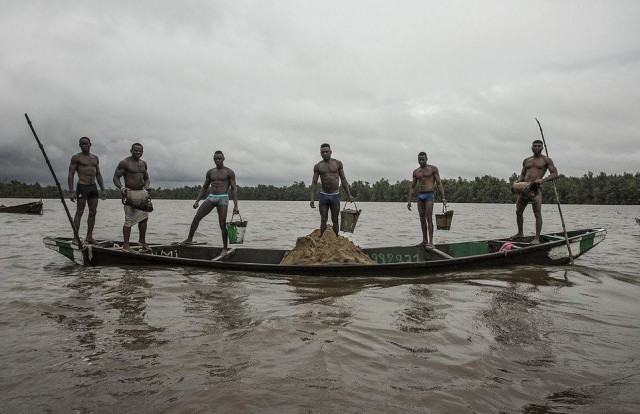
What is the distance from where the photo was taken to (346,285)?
24.4ft

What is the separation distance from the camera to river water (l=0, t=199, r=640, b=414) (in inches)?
115

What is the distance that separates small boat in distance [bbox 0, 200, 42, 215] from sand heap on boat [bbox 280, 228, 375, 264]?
35.0m

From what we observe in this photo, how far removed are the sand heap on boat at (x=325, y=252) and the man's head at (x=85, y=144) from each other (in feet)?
17.8

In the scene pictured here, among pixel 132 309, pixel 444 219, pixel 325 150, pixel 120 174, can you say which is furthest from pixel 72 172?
pixel 444 219

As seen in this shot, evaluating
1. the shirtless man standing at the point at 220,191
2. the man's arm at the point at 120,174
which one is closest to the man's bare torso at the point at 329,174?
the shirtless man standing at the point at 220,191

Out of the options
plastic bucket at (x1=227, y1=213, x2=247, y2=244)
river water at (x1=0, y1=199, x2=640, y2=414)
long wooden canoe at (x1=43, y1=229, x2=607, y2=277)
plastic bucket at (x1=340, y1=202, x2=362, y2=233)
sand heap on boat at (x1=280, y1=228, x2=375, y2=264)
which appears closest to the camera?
river water at (x1=0, y1=199, x2=640, y2=414)

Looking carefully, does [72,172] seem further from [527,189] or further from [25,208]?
[25,208]

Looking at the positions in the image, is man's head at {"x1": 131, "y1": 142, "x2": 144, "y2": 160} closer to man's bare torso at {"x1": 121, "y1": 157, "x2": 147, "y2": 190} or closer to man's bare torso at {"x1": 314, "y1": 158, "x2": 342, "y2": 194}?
man's bare torso at {"x1": 121, "y1": 157, "x2": 147, "y2": 190}

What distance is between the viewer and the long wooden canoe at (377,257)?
8.17 metres

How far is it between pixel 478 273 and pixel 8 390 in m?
7.89

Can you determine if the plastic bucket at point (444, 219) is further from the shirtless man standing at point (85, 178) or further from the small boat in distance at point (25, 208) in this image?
the small boat in distance at point (25, 208)

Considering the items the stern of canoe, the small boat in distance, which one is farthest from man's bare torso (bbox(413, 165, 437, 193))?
the small boat in distance

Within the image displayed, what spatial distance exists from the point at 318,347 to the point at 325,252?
517cm

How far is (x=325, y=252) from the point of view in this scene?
9148mm
